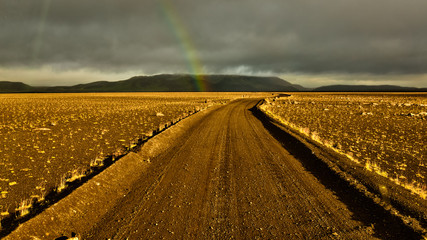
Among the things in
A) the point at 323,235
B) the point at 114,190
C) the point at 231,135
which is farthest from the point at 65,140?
the point at 323,235

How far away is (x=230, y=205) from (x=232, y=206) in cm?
7

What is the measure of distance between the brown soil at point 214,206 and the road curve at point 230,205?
22mm

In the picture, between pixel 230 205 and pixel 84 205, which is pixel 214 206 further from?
pixel 84 205

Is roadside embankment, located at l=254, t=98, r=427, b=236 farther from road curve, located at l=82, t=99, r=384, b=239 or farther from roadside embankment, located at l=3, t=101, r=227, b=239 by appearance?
roadside embankment, located at l=3, t=101, r=227, b=239

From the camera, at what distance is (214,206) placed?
5.55m

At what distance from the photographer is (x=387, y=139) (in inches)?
571

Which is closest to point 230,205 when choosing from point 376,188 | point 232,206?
point 232,206

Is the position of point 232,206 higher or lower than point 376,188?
lower

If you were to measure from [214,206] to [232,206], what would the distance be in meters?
0.46

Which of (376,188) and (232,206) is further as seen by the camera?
(376,188)

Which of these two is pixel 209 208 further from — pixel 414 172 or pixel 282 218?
pixel 414 172

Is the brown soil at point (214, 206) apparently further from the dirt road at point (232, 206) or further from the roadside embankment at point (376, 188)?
the roadside embankment at point (376, 188)

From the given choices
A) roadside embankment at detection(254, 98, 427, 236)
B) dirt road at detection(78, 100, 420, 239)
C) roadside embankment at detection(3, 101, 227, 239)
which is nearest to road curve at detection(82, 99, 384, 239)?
dirt road at detection(78, 100, 420, 239)

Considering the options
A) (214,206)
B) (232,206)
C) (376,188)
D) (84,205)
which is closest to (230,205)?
(232,206)
